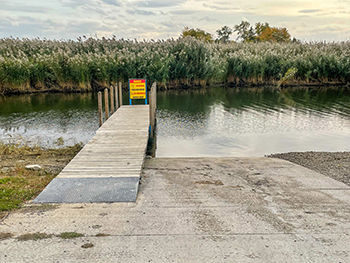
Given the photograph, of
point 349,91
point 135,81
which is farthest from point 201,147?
point 349,91

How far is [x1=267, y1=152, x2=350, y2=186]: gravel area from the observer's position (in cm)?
797

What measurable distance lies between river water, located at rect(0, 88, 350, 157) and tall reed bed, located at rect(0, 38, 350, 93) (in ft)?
6.18

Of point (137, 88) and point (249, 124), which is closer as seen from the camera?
point (249, 124)

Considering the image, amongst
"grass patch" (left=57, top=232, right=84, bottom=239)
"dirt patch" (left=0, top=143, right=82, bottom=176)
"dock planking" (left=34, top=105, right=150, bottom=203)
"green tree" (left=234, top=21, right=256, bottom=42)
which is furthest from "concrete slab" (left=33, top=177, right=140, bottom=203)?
"green tree" (left=234, top=21, right=256, bottom=42)

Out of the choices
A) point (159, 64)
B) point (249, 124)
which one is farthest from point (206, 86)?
point (249, 124)

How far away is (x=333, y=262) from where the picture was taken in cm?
400

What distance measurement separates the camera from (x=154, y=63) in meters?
25.4

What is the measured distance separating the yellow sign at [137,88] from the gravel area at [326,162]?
24.2ft

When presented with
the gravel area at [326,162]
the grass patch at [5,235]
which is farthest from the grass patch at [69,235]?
the gravel area at [326,162]

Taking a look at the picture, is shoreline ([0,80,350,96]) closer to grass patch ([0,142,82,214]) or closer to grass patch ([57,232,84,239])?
grass patch ([0,142,82,214])

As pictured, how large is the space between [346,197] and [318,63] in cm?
2709

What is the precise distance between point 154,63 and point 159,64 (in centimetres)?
40

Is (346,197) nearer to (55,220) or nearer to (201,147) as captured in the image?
(55,220)

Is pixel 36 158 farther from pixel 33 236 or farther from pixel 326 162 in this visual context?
pixel 326 162
